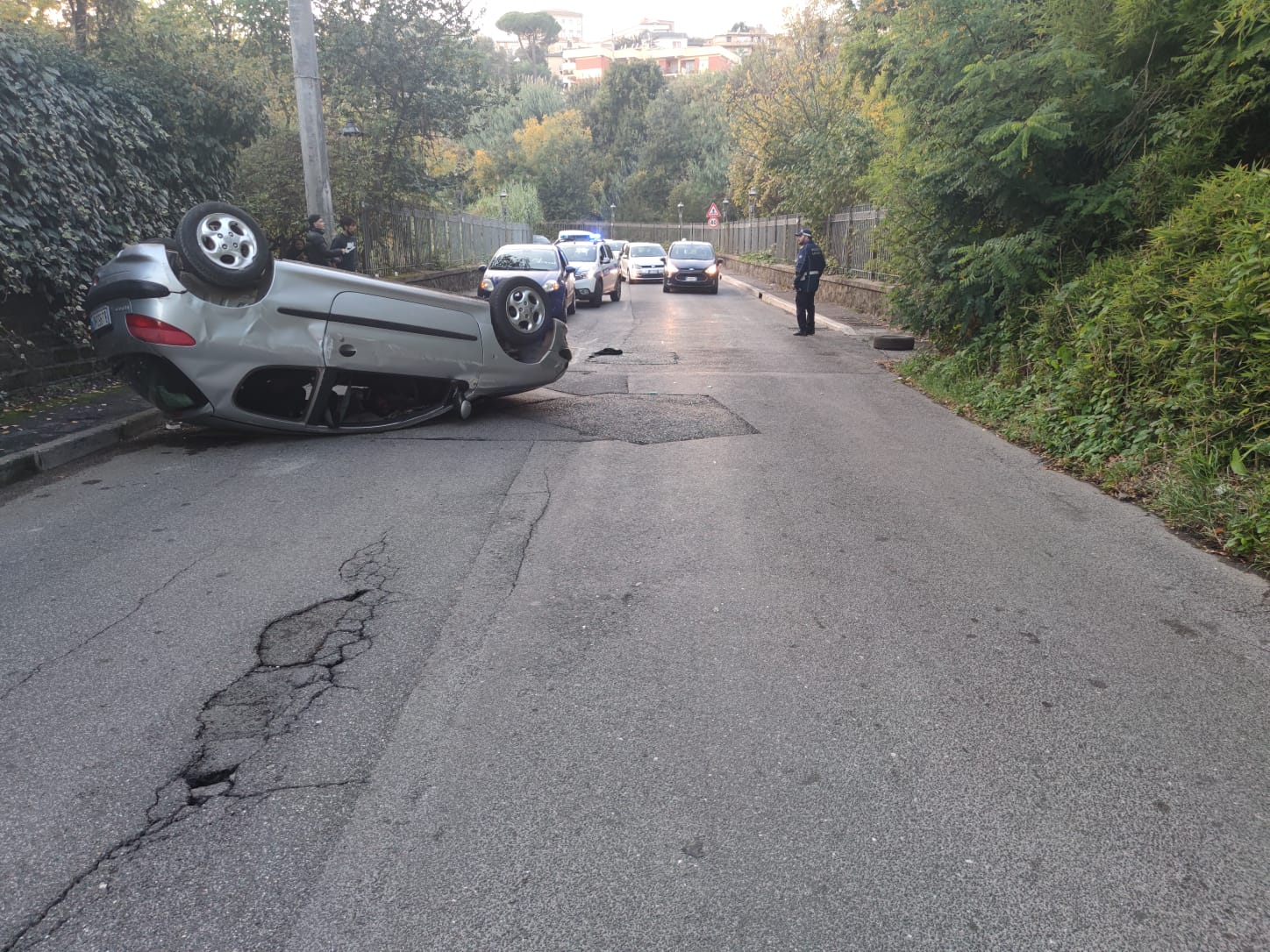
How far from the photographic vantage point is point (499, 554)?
5.34 m

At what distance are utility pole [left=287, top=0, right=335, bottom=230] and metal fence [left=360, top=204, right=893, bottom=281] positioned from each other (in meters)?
5.73

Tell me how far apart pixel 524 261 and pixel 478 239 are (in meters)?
12.8

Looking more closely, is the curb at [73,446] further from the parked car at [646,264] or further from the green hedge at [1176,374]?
the parked car at [646,264]

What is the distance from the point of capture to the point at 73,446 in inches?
306

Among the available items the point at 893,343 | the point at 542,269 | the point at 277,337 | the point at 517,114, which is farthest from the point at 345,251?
the point at 517,114

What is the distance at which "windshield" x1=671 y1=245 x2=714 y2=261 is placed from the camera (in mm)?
30266

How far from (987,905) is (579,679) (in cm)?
179

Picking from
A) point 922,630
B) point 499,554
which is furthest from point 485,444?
point 922,630

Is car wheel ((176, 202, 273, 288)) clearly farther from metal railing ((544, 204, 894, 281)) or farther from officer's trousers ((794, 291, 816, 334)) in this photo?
officer's trousers ((794, 291, 816, 334))

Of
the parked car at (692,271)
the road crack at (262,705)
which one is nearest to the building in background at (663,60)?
the parked car at (692,271)

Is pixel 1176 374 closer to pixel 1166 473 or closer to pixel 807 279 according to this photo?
pixel 1166 473

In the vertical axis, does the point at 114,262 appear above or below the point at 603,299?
above

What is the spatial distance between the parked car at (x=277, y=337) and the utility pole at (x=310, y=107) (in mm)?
6028

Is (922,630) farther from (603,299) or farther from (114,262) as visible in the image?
(603,299)
